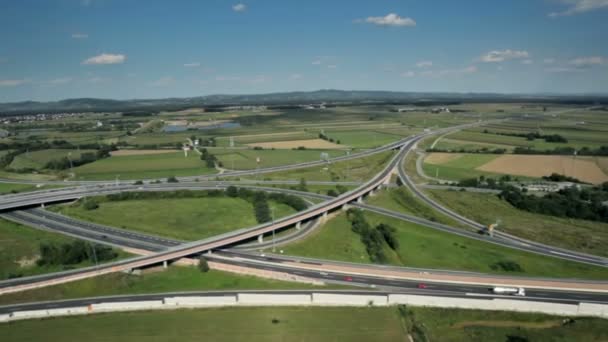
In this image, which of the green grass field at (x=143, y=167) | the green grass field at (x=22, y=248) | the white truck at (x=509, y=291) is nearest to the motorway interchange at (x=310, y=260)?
the white truck at (x=509, y=291)

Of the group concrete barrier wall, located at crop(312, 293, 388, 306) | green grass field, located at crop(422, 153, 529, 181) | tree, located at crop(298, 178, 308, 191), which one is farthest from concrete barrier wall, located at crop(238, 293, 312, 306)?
green grass field, located at crop(422, 153, 529, 181)

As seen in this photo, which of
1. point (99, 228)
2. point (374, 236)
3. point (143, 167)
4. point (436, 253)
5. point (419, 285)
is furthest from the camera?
point (143, 167)

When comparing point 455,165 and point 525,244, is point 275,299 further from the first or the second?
point 455,165

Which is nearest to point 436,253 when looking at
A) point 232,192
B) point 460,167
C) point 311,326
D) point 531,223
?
point 531,223

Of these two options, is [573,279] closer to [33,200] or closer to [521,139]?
[33,200]

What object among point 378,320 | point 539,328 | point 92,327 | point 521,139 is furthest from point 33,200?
point 521,139

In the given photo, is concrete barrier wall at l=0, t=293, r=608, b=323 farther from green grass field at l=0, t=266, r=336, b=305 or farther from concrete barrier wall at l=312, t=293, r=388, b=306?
green grass field at l=0, t=266, r=336, b=305

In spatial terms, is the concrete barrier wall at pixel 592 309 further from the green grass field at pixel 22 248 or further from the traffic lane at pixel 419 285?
the green grass field at pixel 22 248
